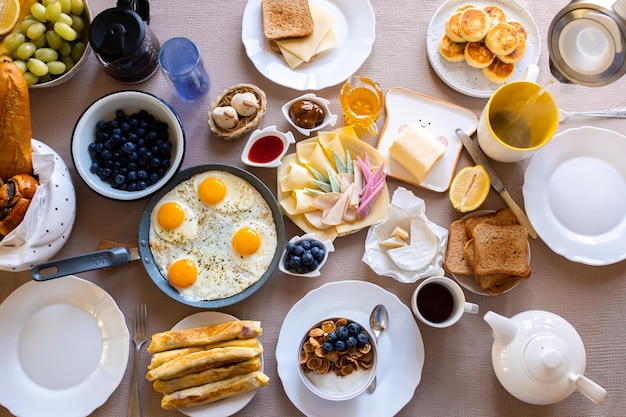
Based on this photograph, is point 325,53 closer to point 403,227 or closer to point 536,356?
point 403,227

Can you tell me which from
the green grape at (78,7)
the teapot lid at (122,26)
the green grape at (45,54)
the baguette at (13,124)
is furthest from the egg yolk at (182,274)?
the green grape at (78,7)

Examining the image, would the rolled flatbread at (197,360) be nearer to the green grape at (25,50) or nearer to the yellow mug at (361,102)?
the yellow mug at (361,102)

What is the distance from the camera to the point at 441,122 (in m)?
1.70

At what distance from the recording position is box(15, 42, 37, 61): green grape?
1.56m

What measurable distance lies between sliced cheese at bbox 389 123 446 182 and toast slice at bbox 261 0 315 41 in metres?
0.46

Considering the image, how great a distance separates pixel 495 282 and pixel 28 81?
1.54 meters

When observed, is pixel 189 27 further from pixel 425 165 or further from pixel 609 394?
pixel 609 394

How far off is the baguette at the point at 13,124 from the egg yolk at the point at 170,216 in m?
0.38

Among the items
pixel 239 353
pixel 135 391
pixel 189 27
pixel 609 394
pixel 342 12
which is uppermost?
pixel 342 12

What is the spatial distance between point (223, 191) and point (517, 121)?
0.93 m

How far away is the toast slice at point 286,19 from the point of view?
1.68 metres

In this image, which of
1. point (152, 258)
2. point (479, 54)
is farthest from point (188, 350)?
point (479, 54)

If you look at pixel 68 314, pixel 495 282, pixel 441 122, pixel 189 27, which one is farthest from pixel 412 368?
pixel 189 27

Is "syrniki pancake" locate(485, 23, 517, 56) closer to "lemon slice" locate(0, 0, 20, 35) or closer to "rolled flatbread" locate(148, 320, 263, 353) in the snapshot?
"rolled flatbread" locate(148, 320, 263, 353)
